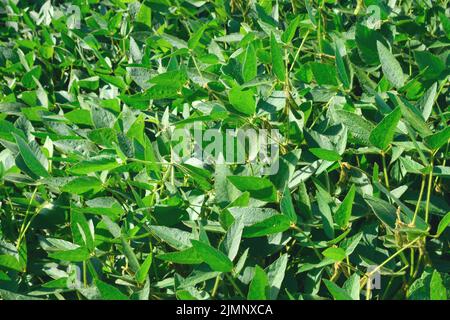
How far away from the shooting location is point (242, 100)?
1080 millimetres

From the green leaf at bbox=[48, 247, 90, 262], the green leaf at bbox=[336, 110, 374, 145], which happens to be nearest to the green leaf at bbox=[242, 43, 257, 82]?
the green leaf at bbox=[336, 110, 374, 145]

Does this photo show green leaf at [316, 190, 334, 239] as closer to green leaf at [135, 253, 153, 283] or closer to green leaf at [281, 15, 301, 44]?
green leaf at [135, 253, 153, 283]

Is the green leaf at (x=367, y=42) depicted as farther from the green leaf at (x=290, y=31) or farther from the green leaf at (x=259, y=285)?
the green leaf at (x=259, y=285)

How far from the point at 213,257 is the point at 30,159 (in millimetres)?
446

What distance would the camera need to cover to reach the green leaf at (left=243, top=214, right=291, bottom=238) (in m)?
0.94

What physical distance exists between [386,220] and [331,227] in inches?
3.4

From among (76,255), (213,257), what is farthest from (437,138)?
(76,255)

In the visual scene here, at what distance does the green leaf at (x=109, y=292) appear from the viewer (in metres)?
0.93

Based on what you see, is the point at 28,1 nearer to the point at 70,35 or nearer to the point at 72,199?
the point at 70,35

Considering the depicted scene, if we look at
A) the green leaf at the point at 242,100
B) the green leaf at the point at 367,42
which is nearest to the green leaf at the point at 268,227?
the green leaf at the point at 242,100

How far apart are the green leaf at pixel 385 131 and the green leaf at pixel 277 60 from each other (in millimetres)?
212

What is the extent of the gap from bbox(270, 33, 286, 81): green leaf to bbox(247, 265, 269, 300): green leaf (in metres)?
0.39

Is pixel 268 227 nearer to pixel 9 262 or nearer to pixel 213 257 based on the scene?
pixel 213 257

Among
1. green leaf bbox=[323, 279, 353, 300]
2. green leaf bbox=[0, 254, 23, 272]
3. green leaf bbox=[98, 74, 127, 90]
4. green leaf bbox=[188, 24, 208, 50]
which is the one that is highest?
green leaf bbox=[188, 24, 208, 50]
